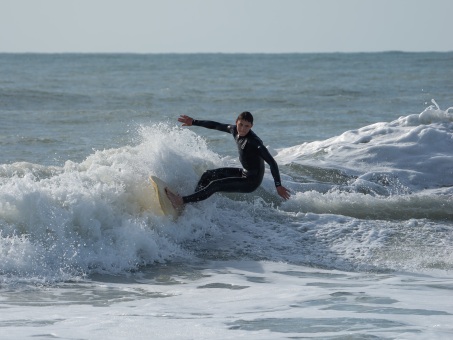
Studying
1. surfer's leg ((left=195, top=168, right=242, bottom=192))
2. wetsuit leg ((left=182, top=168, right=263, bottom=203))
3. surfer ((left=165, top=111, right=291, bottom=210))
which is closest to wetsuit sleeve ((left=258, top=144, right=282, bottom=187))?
surfer ((left=165, top=111, right=291, bottom=210))

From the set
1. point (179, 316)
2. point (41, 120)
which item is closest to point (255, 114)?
point (41, 120)

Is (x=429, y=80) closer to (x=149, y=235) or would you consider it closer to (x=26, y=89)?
(x=26, y=89)

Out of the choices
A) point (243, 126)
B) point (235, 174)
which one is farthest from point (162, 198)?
point (243, 126)

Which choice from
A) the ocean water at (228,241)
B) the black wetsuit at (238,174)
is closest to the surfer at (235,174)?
the black wetsuit at (238,174)

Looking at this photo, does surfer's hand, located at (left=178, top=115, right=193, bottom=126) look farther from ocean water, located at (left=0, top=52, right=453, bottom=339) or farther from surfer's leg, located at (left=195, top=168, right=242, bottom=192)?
ocean water, located at (left=0, top=52, right=453, bottom=339)

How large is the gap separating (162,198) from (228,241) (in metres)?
1.02

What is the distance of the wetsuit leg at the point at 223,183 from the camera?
10.6m

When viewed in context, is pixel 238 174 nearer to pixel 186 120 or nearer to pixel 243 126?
pixel 243 126

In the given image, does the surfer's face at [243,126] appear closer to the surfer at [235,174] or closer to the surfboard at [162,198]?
the surfer at [235,174]

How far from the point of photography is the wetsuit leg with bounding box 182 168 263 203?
10625 millimetres

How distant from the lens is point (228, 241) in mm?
10906

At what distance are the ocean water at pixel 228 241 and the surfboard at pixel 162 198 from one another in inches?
5.9

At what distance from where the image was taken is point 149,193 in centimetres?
1086

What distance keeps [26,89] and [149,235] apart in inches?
816
